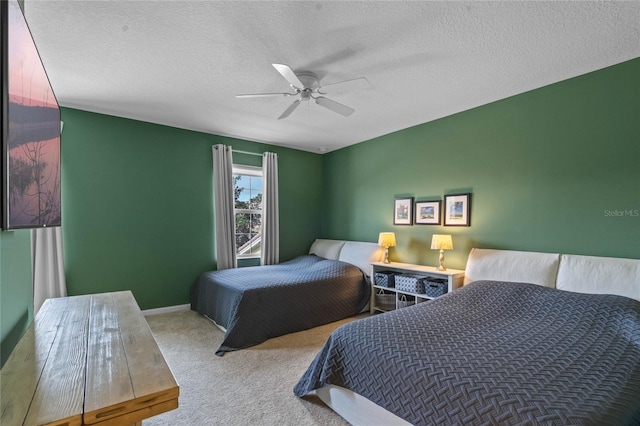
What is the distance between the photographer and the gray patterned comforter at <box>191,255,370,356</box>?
9.98 feet

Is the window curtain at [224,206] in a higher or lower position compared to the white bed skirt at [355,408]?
higher

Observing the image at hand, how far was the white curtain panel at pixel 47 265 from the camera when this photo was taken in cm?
308

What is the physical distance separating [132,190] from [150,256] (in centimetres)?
87

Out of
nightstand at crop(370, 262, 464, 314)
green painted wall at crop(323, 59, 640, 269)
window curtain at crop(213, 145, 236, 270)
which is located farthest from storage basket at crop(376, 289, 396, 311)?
window curtain at crop(213, 145, 236, 270)

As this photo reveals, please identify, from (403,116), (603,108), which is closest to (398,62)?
(403,116)

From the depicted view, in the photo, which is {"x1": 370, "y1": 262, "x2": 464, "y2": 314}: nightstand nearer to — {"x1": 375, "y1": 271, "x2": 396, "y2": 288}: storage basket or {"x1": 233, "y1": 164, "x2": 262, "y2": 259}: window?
{"x1": 375, "y1": 271, "x2": 396, "y2": 288}: storage basket

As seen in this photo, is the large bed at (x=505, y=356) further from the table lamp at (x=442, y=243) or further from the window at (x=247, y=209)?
the window at (x=247, y=209)

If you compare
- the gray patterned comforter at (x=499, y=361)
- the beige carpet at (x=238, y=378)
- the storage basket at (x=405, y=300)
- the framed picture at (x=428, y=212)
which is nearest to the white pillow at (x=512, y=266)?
the gray patterned comforter at (x=499, y=361)

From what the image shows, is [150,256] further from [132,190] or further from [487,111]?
[487,111]

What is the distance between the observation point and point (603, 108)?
256 cm

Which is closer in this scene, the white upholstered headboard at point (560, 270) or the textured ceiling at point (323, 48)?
the textured ceiling at point (323, 48)

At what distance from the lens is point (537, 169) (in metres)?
2.94

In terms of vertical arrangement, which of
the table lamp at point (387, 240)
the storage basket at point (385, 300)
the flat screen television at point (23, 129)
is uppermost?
the flat screen television at point (23, 129)

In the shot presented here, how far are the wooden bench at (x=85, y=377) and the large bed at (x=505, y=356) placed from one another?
3.59 ft
